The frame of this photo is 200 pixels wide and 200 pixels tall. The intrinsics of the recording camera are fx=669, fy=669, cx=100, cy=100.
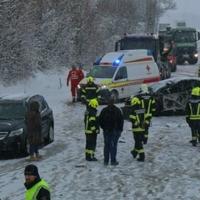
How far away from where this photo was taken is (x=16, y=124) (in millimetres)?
16766

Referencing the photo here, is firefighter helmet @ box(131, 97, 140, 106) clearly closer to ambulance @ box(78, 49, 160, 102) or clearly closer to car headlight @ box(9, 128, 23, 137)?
car headlight @ box(9, 128, 23, 137)

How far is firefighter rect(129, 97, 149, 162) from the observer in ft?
51.6

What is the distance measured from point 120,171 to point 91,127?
1.44 metres

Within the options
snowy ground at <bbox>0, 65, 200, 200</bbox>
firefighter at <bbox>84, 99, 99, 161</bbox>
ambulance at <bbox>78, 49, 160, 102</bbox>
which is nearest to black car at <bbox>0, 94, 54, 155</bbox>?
snowy ground at <bbox>0, 65, 200, 200</bbox>

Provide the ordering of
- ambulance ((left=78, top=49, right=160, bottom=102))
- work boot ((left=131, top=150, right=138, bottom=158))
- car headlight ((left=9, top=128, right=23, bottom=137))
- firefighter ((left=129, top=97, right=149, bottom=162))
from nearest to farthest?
firefighter ((left=129, top=97, right=149, bottom=162)), work boot ((left=131, top=150, right=138, bottom=158)), car headlight ((left=9, top=128, right=23, bottom=137)), ambulance ((left=78, top=49, right=160, bottom=102))

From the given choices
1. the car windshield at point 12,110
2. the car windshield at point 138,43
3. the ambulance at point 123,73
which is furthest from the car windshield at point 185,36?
the car windshield at point 12,110

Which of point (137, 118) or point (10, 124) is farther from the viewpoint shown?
point (10, 124)

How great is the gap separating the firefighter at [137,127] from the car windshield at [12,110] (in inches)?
124

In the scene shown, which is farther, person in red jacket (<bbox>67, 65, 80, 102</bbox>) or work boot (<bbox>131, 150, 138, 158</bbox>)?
Result: person in red jacket (<bbox>67, 65, 80, 102</bbox>)

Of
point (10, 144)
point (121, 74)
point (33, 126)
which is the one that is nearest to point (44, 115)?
point (10, 144)

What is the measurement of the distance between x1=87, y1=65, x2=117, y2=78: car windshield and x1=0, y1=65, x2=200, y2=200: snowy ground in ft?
25.0

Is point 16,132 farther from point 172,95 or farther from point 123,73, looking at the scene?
point 123,73

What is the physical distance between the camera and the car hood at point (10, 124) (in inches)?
650

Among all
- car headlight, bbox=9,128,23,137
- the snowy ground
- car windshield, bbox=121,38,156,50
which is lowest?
the snowy ground
